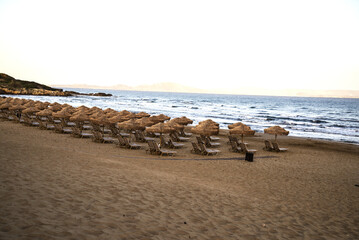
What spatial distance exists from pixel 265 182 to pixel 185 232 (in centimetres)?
501

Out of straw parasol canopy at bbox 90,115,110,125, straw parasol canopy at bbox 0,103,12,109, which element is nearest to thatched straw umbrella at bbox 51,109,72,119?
straw parasol canopy at bbox 90,115,110,125

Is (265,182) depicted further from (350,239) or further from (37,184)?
(37,184)

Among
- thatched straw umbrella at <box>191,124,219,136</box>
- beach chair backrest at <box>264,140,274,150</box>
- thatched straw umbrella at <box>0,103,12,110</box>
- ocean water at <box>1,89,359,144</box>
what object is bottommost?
ocean water at <box>1,89,359,144</box>

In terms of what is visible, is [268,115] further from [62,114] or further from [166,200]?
[166,200]

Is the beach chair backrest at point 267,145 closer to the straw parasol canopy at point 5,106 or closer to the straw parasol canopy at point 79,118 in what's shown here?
the straw parasol canopy at point 79,118

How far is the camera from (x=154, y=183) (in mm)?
7348

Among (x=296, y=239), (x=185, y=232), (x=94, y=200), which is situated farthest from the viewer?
(x=94, y=200)

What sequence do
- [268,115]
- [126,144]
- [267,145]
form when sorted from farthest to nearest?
[268,115] → [267,145] → [126,144]

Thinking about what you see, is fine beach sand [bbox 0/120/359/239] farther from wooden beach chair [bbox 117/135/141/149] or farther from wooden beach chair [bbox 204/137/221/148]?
wooden beach chair [bbox 204/137/221/148]

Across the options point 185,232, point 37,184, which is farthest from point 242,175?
point 37,184

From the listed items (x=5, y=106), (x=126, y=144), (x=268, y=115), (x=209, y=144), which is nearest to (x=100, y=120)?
(x=126, y=144)

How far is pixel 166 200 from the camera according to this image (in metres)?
6.12

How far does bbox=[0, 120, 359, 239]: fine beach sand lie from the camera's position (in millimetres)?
4479

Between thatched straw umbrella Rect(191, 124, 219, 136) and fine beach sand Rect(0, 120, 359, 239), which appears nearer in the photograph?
fine beach sand Rect(0, 120, 359, 239)
